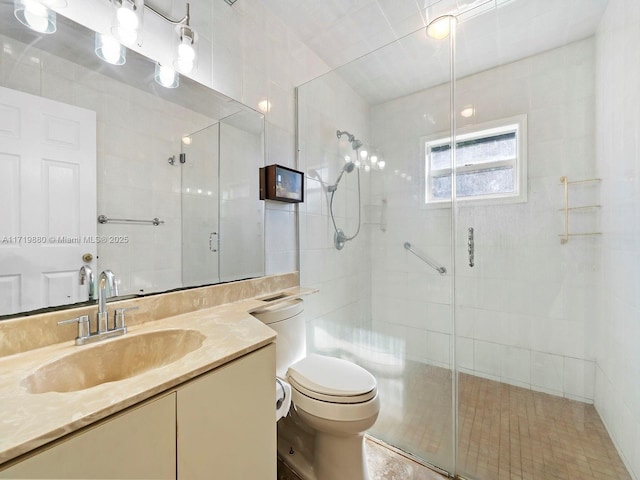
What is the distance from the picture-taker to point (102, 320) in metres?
0.87

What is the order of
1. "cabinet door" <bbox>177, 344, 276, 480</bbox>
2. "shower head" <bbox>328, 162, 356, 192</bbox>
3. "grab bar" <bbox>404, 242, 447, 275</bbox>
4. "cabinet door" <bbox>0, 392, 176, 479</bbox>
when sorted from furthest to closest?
"shower head" <bbox>328, 162, 356, 192</bbox> < "grab bar" <bbox>404, 242, 447, 275</bbox> < "cabinet door" <bbox>177, 344, 276, 480</bbox> < "cabinet door" <bbox>0, 392, 176, 479</bbox>

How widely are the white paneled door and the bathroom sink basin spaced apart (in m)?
0.24

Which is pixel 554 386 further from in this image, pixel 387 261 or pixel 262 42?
pixel 262 42

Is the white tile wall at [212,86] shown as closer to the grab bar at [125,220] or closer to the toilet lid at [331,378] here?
the grab bar at [125,220]

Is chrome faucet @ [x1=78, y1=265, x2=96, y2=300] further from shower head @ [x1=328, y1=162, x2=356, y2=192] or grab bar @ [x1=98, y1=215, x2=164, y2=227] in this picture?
shower head @ [x1=328, y1=162, x2=356, y2=192]

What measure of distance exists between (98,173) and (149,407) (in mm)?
835

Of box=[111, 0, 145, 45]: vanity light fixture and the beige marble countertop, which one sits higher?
box=[111, 0, 145, 45]: vanity light fixture

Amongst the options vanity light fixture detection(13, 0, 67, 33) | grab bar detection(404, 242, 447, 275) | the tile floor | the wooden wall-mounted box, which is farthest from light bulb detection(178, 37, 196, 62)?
the tile floor

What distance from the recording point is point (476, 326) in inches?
76.7

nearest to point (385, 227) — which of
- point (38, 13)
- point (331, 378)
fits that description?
point (331, 378)

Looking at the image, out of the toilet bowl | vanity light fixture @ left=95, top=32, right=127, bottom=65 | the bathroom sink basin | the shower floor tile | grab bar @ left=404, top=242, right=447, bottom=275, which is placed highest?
vanity light fixture @ left=95, top=32, right=127, bottom=65

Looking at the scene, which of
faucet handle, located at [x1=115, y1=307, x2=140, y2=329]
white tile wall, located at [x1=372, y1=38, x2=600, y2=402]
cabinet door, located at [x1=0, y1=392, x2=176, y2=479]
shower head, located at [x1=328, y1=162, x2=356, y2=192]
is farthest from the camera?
shower head, located at [x1=328, y1=162, x2=356, y2=192]

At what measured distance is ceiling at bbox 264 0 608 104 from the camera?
1.57 metres

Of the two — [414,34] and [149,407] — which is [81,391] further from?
[414,34]
